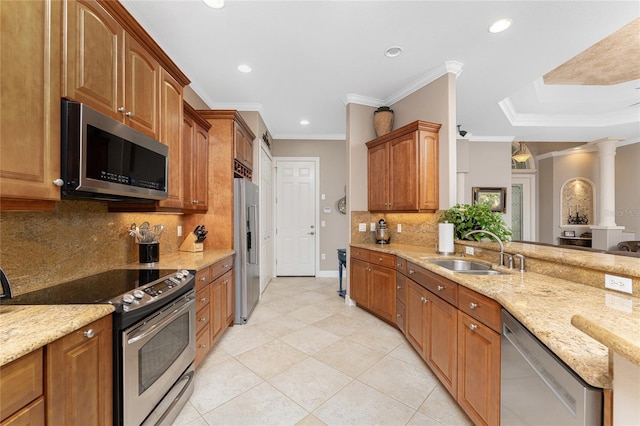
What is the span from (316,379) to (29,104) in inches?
92.5

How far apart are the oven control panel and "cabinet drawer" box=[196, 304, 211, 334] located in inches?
17.6

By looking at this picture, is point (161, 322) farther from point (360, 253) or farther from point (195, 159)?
point (360, 253)

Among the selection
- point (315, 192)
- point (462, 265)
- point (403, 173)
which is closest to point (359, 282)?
point (462, 265)

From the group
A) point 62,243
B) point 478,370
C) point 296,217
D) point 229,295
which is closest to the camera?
point 478,370

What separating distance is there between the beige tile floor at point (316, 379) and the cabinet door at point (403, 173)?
4.90 feet

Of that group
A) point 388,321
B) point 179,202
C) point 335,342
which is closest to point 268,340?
point 335,342

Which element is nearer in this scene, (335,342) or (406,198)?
(335,342)

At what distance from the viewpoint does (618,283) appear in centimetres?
130

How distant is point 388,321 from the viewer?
3023 mm

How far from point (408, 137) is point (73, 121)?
9.60ft

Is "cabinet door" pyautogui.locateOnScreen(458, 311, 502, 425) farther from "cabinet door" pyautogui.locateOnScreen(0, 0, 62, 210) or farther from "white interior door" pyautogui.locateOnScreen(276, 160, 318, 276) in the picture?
"white interior door" pyautogui.locateOnScreen(276, 160, 318, 276)

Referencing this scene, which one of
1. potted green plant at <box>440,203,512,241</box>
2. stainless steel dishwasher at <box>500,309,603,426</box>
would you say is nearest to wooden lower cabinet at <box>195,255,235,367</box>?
stainless steel dishwasher at <box>500,309,603,426</box>

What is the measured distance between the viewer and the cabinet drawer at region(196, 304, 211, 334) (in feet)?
6.86

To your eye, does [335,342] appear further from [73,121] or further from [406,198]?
[73,121]
